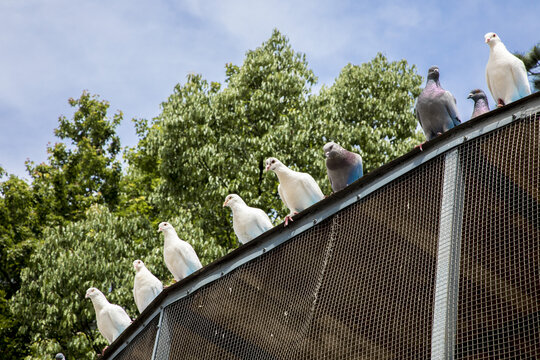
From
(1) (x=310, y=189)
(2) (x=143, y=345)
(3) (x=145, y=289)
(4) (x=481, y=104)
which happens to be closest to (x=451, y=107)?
(4) (x=481, y=104)

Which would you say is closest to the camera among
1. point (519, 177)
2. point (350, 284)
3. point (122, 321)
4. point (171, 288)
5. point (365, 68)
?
point (519, 177)

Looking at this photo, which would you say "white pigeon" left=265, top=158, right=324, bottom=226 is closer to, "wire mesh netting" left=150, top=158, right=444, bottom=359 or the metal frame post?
"wire mesh netting" left=150, top=158, right=444, bottom=359

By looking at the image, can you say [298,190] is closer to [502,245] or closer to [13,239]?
[502,245]

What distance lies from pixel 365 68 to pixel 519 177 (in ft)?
34.4

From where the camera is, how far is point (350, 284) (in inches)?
144

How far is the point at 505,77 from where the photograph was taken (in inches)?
164

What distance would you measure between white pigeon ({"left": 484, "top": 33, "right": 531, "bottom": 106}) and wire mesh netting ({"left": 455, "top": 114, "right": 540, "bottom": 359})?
1.01m

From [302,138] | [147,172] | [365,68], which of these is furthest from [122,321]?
[147,172]

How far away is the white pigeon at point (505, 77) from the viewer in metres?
4.12

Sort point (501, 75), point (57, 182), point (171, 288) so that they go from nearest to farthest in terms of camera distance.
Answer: point (501, 75) → point (171, 288) → point (57, 182)

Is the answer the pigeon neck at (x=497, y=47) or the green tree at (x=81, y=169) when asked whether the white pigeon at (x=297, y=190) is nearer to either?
the pigeon neck at (x=497, y=47)

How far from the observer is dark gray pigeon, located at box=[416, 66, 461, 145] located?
4.52 metres

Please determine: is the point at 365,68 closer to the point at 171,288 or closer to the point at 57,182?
the point at 57,182

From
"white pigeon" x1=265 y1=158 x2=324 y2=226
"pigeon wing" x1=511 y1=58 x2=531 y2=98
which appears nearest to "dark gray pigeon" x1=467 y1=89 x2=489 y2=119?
"pigeon wing" x1=511 y1=58 x2=531 y2=98
